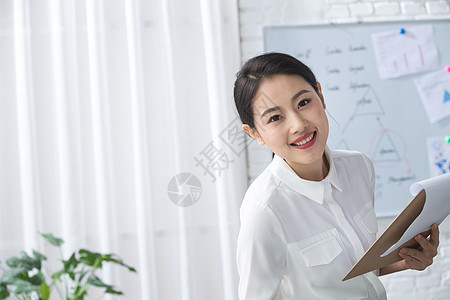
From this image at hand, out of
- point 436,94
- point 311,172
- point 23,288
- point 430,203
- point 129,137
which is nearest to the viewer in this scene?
point 23,288

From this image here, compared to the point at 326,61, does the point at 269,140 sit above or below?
below

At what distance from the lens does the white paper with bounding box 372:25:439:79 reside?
215 cm

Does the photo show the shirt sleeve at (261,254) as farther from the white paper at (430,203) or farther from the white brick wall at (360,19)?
the white brick wall at (360,19)

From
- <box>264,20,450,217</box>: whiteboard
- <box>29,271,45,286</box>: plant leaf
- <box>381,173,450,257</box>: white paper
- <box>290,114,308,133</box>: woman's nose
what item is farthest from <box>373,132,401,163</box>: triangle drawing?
<box>29,271,45,286</box>: plant leaf

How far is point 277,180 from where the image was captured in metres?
1.12

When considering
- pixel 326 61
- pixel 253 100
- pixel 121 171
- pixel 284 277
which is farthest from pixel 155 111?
pixel 284 277

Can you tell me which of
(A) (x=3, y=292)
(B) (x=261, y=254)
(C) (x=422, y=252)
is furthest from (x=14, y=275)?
(C) (x=422, y=252)

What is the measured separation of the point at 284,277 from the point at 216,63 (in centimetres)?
123

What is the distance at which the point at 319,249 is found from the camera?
Result: 1.05m

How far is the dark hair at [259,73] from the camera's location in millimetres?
1058

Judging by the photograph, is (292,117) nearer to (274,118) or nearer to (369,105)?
(274,118)

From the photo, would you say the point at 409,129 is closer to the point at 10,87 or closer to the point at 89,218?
the point at 89,218

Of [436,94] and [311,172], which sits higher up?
[436,94]

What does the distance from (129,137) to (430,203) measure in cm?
148
